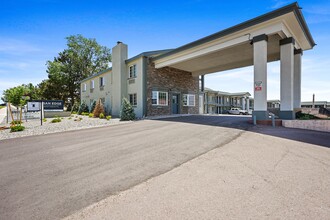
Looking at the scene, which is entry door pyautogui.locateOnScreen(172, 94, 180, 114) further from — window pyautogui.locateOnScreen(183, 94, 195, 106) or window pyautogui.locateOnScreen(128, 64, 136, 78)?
window pyautogui.locateOnScreen(128, 64, 136, 78)

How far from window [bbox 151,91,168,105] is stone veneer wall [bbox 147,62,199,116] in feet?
1.23

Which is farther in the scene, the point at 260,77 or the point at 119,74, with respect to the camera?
the point at 119,74

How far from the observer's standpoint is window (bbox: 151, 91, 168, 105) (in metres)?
16.0

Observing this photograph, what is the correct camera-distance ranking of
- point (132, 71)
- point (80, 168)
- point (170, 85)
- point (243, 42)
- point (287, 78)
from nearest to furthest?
point (80, 168) < point (287, 78) < point (243, 42) < point (132, 71) < point (170, 85)

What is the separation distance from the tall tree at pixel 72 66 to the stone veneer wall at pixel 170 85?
1129 inches

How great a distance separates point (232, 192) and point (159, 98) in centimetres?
1397

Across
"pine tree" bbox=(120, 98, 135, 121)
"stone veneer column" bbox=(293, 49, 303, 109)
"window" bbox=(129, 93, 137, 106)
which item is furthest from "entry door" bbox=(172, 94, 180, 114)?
"stone veneer column" bbox=(293, 49, 303, 109)

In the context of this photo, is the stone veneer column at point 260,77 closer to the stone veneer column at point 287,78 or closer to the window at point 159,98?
the stone veneer column at point 287,78

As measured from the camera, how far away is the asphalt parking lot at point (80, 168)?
264 cm

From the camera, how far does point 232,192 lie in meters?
2.81

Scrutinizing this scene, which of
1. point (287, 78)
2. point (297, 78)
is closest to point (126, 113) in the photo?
point (287, 78)

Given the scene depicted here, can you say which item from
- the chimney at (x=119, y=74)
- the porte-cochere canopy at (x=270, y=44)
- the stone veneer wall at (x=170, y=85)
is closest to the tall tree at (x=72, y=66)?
the chimney at (x=119, y=74)

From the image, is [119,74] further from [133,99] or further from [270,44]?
[270,44]

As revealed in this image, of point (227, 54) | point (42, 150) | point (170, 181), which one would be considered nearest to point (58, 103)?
point (42, 150)
